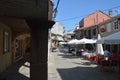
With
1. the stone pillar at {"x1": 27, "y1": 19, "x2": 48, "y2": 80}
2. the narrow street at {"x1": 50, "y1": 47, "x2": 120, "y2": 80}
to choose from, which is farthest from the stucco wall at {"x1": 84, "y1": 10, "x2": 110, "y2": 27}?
the stone pillar at {"x1": 27, "y1": 19, "x2": 48, "y2": 80}

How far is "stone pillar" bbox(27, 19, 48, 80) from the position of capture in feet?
29.3

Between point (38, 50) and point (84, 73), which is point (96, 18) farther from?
point (38, 50)

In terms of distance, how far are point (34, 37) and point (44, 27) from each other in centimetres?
45

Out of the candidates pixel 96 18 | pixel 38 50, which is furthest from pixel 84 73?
pixel 96 18

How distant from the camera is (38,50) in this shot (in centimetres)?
895

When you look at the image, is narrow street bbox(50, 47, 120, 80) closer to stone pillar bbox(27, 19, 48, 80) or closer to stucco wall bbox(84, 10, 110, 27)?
stone pillar bbox(27, 19, 48, 80)

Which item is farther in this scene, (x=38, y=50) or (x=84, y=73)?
(x=84, y=73)

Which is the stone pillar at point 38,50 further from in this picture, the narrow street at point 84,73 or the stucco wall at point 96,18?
the stucco wall at point 96,18

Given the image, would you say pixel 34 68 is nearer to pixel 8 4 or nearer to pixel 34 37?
pixel 34 37

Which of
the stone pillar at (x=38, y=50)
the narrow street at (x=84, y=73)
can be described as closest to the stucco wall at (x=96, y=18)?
the narrow street at (x=84, y=73)

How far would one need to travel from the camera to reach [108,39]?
56.9 feet

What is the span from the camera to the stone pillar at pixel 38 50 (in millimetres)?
8922

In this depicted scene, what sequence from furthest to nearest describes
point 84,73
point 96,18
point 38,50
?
point 96,18 < point 84,73 < point 38,50

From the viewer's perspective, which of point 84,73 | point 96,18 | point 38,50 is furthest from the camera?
point 96,18
